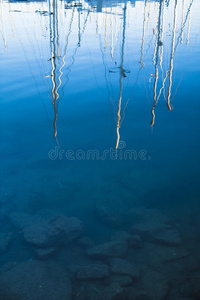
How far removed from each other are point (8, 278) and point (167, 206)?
12.7 feet

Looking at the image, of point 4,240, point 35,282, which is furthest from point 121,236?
point 4,240

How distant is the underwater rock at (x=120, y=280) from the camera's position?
5.29m

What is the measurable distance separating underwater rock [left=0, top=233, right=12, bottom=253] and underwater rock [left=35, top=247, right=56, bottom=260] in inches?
25.2

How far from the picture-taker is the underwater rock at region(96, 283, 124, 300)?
4.97 m

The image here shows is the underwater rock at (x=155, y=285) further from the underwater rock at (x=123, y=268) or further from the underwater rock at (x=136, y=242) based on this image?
the underwater rock at (x=136, y=242)

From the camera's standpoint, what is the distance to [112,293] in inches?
197

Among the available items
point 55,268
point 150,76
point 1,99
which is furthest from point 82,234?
point 150,76

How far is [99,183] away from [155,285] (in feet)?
10.9

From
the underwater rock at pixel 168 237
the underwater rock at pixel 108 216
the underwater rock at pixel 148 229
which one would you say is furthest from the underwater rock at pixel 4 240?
the underwater rock at pixel 168 237

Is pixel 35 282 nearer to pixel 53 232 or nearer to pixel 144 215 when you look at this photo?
pixel 53 232

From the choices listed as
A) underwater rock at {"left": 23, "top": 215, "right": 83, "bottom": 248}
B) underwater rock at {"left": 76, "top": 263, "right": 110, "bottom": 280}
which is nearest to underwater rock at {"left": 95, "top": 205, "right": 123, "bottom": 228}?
underwater rock at {"left": 23, "top": 215, "right": 83, "bottom": 248}

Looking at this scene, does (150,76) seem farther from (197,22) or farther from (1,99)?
(197,22)

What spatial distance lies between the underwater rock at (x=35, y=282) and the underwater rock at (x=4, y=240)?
22.0 inches

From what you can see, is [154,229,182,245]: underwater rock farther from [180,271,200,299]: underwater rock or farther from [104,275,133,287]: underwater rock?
[104,275,133,287]: underwater rock
